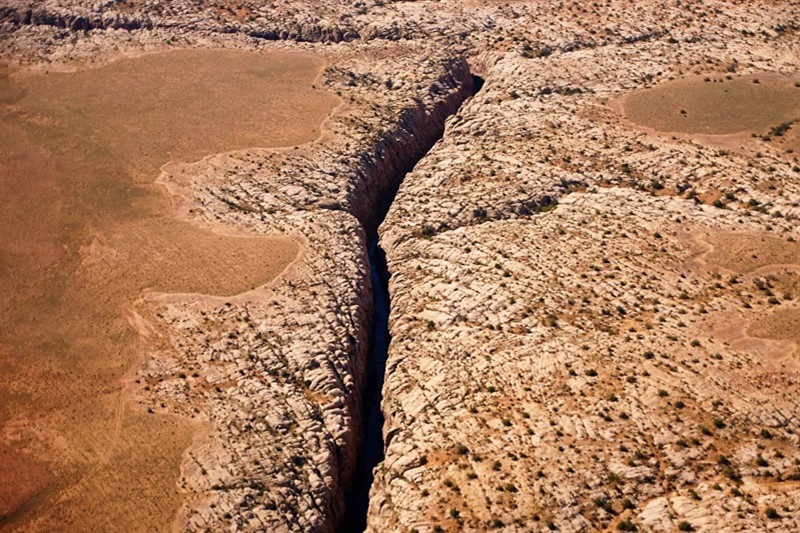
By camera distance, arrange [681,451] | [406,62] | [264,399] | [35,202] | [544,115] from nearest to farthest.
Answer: [681,451], [264,399], [35,202], [544,115], [406,62]

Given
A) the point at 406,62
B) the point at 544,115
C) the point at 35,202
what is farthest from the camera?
the point at 406,62

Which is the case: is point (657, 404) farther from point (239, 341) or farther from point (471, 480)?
point (239, 341)

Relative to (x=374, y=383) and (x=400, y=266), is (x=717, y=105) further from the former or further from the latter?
(x=374, y=383)

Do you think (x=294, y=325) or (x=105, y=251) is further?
(x=105, y=251)

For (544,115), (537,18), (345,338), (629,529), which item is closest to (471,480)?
(629,529)

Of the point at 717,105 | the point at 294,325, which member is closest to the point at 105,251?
the point at 294,325

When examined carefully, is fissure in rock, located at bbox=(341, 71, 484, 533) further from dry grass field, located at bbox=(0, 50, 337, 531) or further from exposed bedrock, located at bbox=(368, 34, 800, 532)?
dry grass field, located at bbox=(0, 50, 337, 531)
